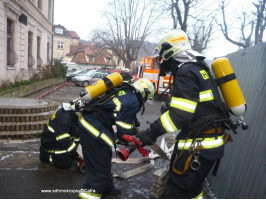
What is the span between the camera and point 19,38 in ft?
37.5

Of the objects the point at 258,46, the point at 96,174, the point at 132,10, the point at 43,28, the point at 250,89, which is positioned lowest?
the point at 96,174

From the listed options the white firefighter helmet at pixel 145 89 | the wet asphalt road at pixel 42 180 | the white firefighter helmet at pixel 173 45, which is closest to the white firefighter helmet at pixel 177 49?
the white firefighter helmet at pixel 173 45

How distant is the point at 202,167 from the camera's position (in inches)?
78.1

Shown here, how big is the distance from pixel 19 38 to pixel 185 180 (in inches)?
477

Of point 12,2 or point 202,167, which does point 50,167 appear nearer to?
point 202,167

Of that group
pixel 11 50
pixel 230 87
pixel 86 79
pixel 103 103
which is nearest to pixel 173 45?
pixel 230 87

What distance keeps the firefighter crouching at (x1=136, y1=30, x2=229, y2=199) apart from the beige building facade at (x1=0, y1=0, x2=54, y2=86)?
957 centimetres

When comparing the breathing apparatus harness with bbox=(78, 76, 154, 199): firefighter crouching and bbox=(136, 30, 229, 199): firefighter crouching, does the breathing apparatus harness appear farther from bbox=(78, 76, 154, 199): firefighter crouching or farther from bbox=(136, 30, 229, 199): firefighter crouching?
bbox=(136, 30, 229, 199): firefighter crouching

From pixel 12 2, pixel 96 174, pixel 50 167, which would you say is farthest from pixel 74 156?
pixel 12 2

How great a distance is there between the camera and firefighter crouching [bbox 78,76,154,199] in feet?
8.27

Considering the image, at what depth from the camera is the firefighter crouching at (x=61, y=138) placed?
3219 mm

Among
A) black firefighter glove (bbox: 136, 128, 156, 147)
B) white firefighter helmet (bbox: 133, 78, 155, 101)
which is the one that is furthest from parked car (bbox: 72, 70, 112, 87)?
black firefighter glove (bbox: 136, 128, 156, 147)

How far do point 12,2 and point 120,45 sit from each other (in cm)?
2246

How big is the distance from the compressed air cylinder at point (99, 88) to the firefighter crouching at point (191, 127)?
931 millimetres
